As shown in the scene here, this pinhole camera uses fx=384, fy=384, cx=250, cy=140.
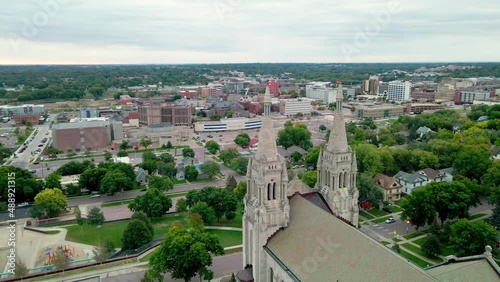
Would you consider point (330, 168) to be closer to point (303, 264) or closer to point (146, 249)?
point (303, 264)

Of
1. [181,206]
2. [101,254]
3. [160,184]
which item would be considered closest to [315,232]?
[101,254]

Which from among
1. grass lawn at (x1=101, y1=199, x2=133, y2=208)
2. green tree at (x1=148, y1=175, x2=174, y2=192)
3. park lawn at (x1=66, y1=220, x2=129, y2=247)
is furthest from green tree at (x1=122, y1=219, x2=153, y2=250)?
green tree at (x1=148, y1=175, x2=174, y2=192)

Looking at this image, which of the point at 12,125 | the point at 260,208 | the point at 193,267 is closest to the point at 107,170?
the point at 193,267

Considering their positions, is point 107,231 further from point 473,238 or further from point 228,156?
point 473,238

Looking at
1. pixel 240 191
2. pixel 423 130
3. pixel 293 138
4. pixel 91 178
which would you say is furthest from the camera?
pixel 423 130

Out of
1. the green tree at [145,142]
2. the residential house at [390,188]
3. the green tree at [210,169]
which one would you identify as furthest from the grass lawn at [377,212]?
the green tree at [145,142]

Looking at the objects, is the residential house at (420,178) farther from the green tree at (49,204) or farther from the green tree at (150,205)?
the green tree at (49,204)
